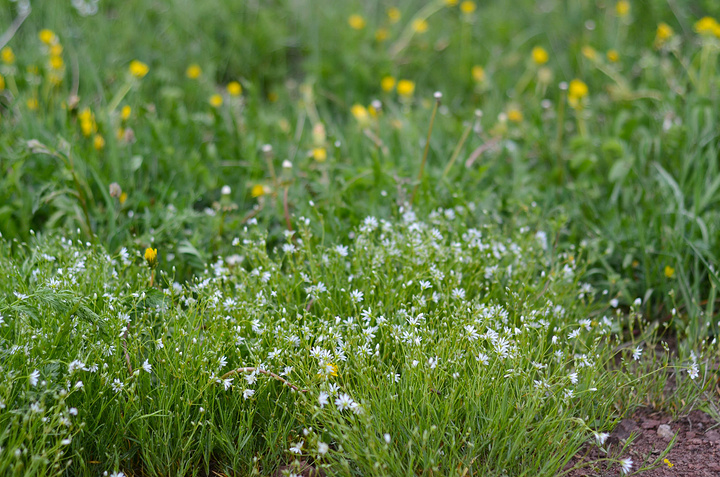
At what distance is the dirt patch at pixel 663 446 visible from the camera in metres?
2.04

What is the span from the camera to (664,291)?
284 centimetres

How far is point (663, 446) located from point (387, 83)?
2945 mm

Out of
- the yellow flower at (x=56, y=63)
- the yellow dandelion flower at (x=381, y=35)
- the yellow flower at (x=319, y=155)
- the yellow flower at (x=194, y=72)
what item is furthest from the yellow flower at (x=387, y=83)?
the yellow flower at (x=56, y=63)

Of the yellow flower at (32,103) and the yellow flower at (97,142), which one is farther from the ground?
the yellow flower at (32,103)

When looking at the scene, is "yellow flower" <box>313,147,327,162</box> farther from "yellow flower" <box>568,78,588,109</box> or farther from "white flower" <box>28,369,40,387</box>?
"white flower" <box>28,369,40,387</box>

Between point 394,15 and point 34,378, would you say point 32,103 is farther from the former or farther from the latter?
point 394,15

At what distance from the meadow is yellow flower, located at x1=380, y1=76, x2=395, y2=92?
14 mm

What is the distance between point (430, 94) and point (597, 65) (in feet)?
3.86

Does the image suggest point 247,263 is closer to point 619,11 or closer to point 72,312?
point 72,312

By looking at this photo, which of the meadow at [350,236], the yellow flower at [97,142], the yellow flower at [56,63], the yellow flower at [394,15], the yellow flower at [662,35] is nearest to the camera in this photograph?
the meadow at [350,236]

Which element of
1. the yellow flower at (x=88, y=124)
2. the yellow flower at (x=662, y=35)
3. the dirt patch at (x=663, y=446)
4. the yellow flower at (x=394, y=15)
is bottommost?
the dirt patch at (x=663, y=446)

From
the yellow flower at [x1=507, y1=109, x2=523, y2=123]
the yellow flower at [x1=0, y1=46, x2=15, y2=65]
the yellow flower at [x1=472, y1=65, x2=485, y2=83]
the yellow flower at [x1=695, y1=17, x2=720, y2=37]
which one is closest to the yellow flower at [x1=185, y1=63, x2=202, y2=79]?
the yellow flower at [x1=0, y1=46, x2=15, y2=65]

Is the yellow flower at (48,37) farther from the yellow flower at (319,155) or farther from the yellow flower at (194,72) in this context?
the yellow flower at (319,155)

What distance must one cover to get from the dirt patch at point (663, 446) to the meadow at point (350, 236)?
27 millimetres
